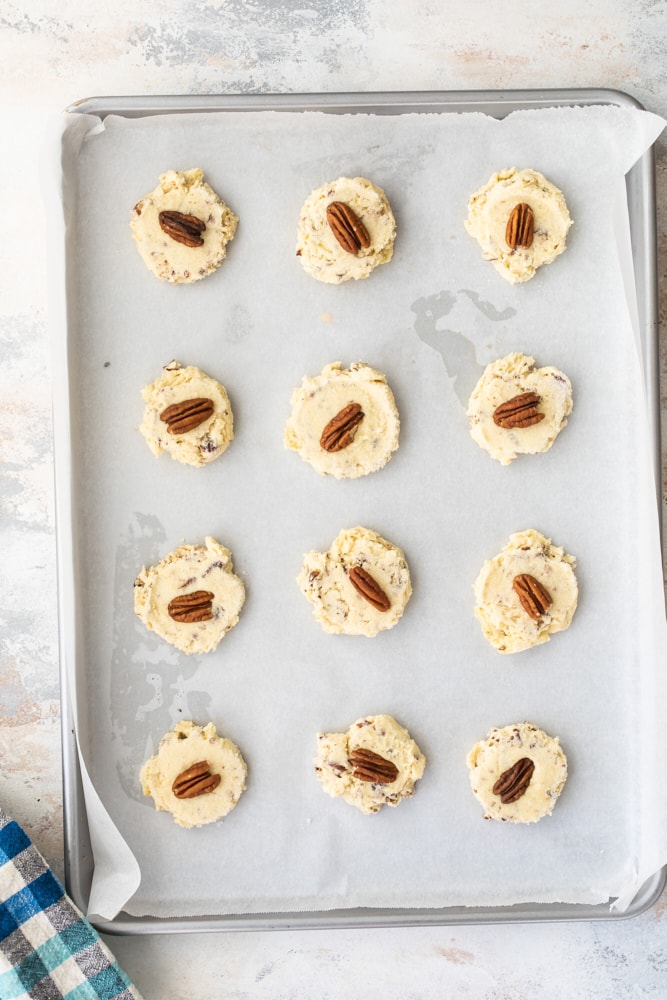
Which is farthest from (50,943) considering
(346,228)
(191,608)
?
(346,228)

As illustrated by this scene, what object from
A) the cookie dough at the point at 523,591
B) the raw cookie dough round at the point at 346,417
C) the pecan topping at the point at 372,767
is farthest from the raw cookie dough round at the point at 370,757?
the raw cookie dough round at the point at 346,417

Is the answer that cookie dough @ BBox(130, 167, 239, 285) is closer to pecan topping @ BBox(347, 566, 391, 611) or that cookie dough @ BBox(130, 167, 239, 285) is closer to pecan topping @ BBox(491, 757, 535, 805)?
pecan topping @ BBox(347, 566, 391, 611)

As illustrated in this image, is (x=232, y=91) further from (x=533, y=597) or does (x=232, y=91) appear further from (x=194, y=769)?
(x=194, y=769)

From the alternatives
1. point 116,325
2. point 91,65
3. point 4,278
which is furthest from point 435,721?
point 91,65

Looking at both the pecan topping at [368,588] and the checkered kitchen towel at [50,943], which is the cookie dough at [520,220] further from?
the checkered kitchen towel at [50,943]

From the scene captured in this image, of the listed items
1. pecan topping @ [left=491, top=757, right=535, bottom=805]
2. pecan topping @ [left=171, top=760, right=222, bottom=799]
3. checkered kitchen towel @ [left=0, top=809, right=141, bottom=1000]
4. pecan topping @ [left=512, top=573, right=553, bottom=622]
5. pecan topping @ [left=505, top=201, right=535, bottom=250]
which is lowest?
checkered kitchen towel @ [left=0, top=809, right=141, bottom=1000]

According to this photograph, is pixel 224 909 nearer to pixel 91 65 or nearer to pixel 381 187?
pixel 381 187

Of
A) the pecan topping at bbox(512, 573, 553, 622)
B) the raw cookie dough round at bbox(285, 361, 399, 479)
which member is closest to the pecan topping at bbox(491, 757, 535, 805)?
the pecan topping at bbox(512, 573, 553, 622)
